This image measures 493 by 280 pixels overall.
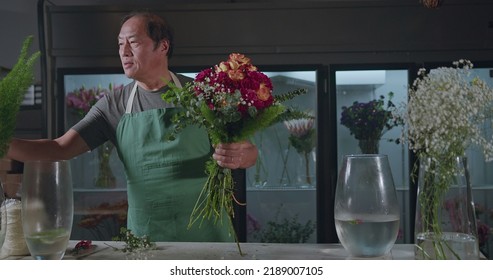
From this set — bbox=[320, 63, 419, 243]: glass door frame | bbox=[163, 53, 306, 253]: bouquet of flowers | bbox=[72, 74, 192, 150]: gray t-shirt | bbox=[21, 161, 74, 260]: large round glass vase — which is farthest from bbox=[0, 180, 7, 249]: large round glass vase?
bbox=[320, 63, 419, 243]: glass door frame

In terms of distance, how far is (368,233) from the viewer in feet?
3.39

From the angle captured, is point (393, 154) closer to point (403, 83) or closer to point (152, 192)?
point (403, 83)

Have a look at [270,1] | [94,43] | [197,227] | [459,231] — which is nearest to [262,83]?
[459,231]

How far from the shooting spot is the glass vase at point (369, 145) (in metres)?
1.78

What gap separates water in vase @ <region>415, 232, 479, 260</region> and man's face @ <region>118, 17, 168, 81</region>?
1.00 meters

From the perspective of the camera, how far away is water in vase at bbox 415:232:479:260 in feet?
3.38

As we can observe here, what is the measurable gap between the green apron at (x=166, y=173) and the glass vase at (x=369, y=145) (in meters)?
0.51

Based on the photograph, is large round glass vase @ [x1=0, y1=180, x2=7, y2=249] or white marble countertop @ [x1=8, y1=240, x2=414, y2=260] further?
white marble countertop @ [x1=8, y1=240, x2=414, y2=260]

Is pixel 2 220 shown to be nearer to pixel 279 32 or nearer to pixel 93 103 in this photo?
pixel 93 103

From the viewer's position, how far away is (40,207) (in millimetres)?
1033

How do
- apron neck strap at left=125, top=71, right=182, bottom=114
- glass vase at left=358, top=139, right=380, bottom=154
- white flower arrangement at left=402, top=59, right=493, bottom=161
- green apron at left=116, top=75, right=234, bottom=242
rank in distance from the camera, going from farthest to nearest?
glass vase at left=358, top=139, right=380, bottom=154
apron neck strap at left=125, top=71, right=182, bottom=114
green apron at left=116, top=75, right=234, bottom=242
white flower arrangement at left=402, top=59, right=493, bottom=161

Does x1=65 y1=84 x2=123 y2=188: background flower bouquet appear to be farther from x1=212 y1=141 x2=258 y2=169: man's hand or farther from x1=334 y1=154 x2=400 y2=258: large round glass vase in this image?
x1=334 y1=154 x2=400 y2=258: large round glass vase
